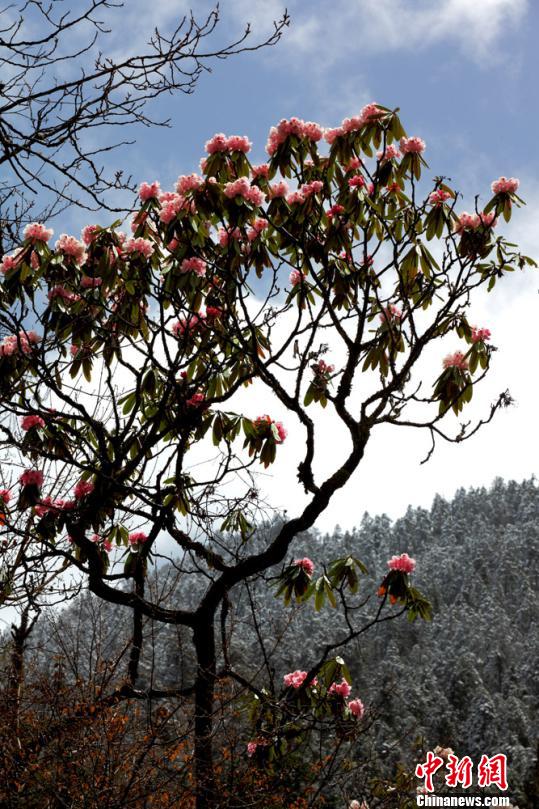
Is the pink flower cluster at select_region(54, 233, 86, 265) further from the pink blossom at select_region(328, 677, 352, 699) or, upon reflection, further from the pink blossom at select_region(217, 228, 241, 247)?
the pink blossom at select_region(328, 677, 352, 699)

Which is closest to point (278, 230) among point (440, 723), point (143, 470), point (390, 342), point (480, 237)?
point (390, 342)

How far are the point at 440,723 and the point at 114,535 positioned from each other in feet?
166

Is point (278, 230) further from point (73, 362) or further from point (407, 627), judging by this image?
point (407, 627)

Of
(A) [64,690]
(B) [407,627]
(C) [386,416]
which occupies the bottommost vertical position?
(A) [64,690]

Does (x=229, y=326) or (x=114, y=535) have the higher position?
(x=229, y=326)

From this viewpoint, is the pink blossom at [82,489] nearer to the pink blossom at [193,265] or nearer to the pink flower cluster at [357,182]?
the pink blossom at [193,265]

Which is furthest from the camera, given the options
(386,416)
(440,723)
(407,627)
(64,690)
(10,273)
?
(407,627)

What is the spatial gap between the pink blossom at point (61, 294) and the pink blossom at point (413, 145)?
172cm

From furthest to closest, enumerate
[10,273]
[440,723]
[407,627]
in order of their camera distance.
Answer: [407,627]
[440,723]
[10,273]

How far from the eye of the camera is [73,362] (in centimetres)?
388

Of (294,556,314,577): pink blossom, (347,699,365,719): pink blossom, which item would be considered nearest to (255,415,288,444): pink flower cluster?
(294,556,314,577): pink blossom

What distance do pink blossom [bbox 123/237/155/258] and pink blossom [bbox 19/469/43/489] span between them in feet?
3.85

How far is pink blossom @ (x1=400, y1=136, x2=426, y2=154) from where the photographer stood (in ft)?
13.1

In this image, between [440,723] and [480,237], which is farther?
[440,723]
